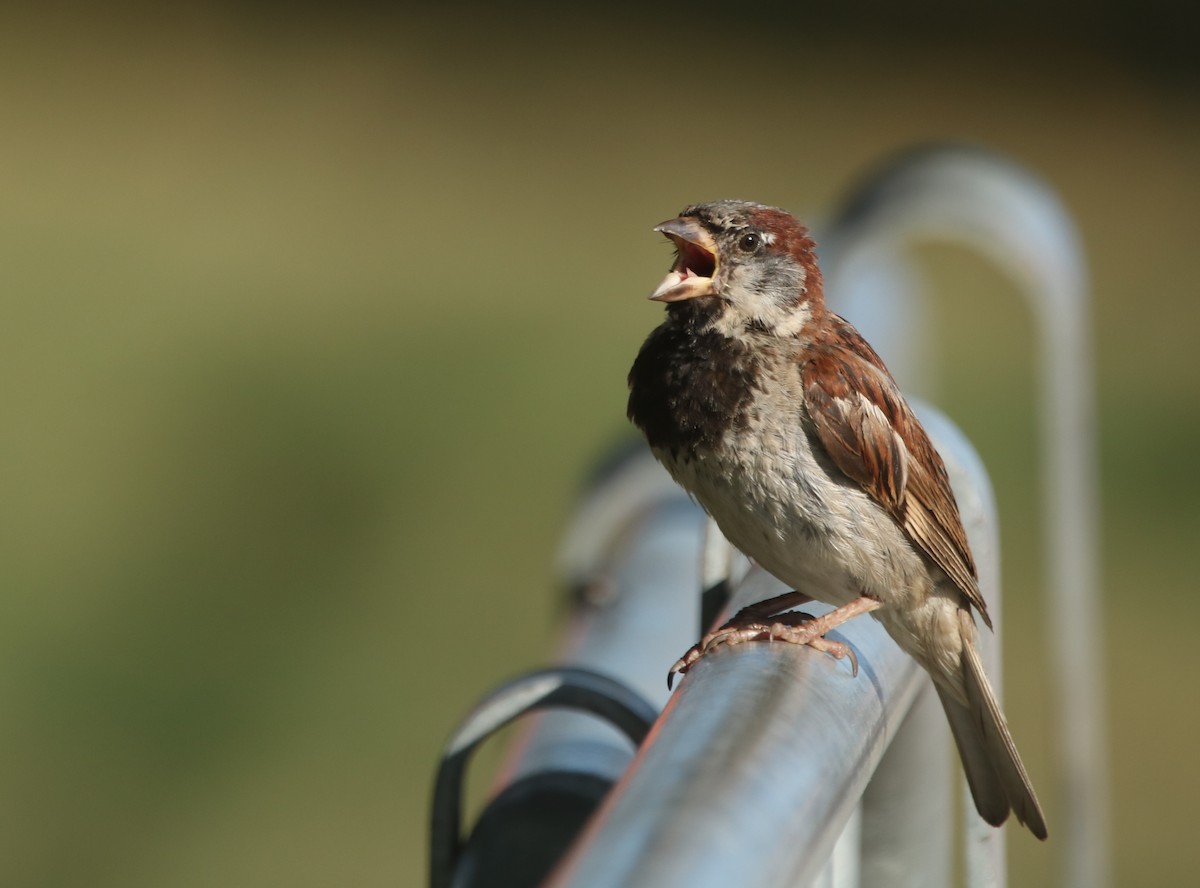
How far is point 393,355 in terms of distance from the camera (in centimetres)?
902

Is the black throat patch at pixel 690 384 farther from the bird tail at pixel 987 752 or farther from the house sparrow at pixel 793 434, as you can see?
the bird tail at pixel 987 752

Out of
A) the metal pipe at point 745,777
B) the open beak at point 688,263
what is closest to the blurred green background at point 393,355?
the open beak at point 688,263

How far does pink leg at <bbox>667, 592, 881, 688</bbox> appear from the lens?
3.92 feet

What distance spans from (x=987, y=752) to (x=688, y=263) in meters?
0.65

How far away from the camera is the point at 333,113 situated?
12305 mm

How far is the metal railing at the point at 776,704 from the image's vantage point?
2.82 ft

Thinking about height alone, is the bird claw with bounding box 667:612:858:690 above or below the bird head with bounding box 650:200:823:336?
below

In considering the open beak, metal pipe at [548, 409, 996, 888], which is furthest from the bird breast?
metal pipe at [548, 409, 996, 888]

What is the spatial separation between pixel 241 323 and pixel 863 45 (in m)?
5.76

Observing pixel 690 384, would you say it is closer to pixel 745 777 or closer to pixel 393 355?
pixel 745 777

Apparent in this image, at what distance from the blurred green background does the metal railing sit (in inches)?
33.2

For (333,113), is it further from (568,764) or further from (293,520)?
(568,764)

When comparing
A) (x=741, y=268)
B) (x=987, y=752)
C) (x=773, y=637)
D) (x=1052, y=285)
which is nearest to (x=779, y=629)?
(x=773, y=637)

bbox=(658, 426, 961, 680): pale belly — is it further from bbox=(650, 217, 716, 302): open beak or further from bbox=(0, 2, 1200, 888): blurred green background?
bbox=(0, 2, 1200, 888): blurred green background
